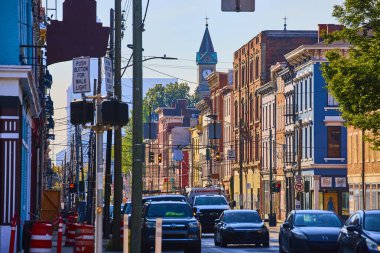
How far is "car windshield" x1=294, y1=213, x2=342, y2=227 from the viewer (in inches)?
1375

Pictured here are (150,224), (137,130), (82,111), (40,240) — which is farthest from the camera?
(150,224)

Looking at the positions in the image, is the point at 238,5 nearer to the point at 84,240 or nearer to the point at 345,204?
the point at 84,240

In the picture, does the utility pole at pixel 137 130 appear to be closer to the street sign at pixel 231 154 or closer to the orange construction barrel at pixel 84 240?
the orange construction barrel at pixel 84 240

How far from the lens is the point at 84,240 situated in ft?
98.5

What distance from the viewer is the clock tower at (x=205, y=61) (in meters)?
190

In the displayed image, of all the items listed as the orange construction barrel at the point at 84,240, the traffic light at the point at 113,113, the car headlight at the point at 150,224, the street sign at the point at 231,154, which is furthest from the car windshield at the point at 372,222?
the street sign at the point at 231,154

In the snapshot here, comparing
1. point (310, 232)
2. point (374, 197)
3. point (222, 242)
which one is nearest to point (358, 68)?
point (222, 242)

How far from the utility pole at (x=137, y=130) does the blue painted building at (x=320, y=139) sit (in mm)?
62069

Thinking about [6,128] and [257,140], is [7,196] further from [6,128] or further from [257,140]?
[257,140]

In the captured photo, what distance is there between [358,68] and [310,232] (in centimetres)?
1325

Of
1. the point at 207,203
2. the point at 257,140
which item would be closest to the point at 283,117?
the point at 257,140

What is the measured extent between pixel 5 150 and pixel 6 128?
0.58 metres

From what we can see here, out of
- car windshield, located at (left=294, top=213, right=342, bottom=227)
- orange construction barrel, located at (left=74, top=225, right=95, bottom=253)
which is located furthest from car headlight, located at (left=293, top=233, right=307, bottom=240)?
orange construction barrel, located at (left=74, top=225, right=95, bottom=253)

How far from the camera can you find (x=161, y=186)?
178 metres
